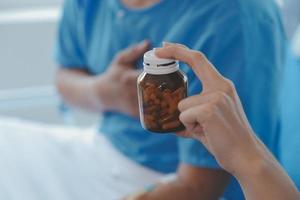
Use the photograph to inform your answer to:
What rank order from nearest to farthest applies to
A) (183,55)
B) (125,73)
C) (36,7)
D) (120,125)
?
(183,55), (125,73), (120,125), (36,7)

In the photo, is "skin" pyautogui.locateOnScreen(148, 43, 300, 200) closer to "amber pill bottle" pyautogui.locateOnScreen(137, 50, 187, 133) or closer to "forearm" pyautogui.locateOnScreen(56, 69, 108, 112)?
"amber pill bottle" pyautogui.locateOnScreen(137, 50, 187, 133)

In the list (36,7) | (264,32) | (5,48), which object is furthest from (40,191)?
(36,7)

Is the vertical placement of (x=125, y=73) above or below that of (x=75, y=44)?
above

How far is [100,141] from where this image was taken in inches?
43.2

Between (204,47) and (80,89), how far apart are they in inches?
16.2

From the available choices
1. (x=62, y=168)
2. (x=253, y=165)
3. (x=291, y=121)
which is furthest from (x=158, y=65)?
(x=62, y=168)

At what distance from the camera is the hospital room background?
1.56m

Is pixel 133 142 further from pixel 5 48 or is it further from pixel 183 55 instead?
pixel 5 48

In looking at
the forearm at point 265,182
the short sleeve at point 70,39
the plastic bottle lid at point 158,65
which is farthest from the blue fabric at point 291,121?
the short sleeve at point 70,39

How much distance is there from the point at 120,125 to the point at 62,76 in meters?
0.26

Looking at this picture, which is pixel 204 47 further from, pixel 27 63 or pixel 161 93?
pixel 27 63

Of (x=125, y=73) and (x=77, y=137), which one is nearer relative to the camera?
(x=125, y=73)

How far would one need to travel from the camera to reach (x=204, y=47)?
820 mm

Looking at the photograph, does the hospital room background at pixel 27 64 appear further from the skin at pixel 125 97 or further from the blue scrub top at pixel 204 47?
the blue scrub top at pixel 204 47
